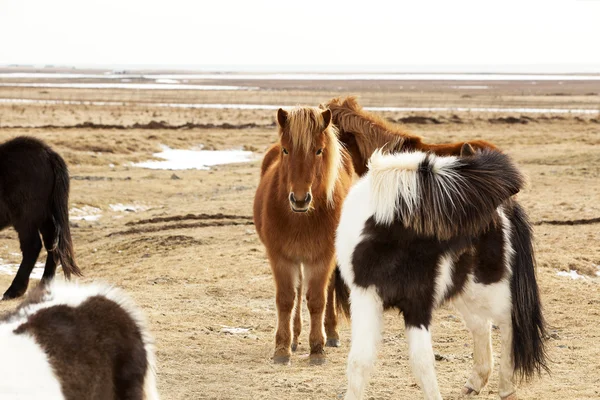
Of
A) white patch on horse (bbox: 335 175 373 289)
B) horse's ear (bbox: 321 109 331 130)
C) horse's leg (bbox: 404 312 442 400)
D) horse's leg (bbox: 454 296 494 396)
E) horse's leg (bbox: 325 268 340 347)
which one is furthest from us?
horse's leg (bbox: 325 268 340 347)

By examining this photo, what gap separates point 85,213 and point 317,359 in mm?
8232

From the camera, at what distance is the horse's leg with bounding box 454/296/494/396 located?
17.5 feet

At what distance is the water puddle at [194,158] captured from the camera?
1966cm

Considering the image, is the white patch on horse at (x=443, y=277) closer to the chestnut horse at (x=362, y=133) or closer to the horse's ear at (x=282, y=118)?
the horse's ear at (x=282, y=118)

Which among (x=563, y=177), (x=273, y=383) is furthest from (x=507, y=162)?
(x=563, y=177)

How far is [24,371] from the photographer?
10.3 ft

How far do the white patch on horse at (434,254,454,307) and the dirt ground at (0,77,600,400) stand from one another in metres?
1.12

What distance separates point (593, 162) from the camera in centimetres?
1706

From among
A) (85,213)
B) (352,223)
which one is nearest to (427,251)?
(352,223)

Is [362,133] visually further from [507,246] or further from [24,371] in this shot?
[24,371]

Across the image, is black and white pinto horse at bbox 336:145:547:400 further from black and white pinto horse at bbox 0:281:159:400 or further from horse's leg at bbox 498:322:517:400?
black and white pinto horse at bbox 0:281:159:400

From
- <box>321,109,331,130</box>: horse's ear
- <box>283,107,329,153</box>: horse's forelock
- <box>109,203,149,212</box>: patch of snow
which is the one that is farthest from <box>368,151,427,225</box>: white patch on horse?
<box>109,203,149,212</box>: patch of snow

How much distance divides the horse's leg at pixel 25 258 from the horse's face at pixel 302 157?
3.93 m

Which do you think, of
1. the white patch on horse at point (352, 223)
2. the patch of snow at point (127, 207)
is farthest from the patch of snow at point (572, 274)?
the patch of snow at point (127, 207)
